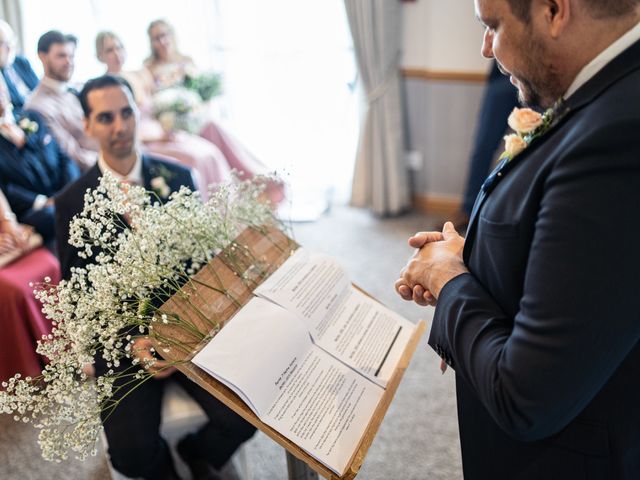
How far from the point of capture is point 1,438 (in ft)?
8.86

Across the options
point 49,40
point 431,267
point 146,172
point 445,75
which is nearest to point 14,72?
point 49,40

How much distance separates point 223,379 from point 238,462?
126 centimetres

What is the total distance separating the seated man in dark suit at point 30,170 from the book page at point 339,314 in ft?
6.81

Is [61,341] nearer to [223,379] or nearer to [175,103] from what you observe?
[223,379]

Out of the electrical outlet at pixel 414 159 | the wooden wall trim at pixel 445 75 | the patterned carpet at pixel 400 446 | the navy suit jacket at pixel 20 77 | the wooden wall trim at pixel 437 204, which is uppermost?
the navy suit jacket at pixel 20 77

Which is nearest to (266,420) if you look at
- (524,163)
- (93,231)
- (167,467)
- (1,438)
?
(93,231)

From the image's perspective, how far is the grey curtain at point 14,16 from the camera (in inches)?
189

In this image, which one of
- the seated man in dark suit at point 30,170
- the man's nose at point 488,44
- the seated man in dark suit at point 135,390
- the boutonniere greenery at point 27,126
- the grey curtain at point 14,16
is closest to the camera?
the man's nose at point 488,44

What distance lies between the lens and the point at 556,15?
90 centimetres

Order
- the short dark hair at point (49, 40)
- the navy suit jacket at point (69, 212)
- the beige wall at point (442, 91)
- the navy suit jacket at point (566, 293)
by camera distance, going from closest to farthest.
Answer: the navy suit jacket at point (566, 293), the navy suit jacket at point (69, 212), the short dark hair at point (49, 40), the beige wall at point (442, 91)

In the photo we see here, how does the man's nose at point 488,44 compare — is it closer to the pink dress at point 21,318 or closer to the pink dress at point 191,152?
the pink dress at point 21,318

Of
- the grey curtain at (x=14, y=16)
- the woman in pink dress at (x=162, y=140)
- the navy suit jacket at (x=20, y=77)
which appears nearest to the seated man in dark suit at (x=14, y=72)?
the navy suit jacket at (x=20, y=77)

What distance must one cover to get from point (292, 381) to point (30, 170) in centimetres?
248

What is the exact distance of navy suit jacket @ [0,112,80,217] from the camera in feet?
10.3
